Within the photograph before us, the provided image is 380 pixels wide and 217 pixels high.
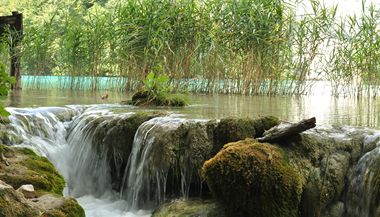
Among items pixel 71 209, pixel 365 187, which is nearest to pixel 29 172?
pixel 71 209

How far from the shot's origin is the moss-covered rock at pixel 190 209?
417cm

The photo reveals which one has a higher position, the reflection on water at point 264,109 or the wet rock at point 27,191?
the reflection on water at point 264,109

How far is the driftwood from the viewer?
428 centimetres

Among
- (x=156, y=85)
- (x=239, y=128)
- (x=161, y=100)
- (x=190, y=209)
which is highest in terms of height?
(x=156, y=85)

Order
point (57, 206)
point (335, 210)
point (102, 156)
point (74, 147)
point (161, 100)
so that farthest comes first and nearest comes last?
point (161, 100) < point (74, 147) < point (102, 156) < point (335, 210) < point (57, 206)

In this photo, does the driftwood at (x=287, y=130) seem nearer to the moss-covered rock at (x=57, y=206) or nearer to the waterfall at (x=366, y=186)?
the waterfall at (x=366, y=186)

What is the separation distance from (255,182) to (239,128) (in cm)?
84

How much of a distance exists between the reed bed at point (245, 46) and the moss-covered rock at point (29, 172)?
5913mm

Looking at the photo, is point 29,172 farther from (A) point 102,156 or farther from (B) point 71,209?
(A) point 102,156

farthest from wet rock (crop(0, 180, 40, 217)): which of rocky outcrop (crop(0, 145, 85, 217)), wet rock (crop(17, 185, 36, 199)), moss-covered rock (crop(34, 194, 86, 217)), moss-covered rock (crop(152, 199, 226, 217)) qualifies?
moss-covered rock (crop(152, 199, 226, 217))

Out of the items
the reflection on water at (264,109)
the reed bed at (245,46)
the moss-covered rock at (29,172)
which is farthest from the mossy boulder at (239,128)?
the reed bed at (245,46)

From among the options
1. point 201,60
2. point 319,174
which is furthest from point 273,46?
point 319,174

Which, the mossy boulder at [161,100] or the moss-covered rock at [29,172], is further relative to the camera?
the mossy boulder at [161,100]

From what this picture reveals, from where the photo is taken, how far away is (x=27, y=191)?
11.4 ft
